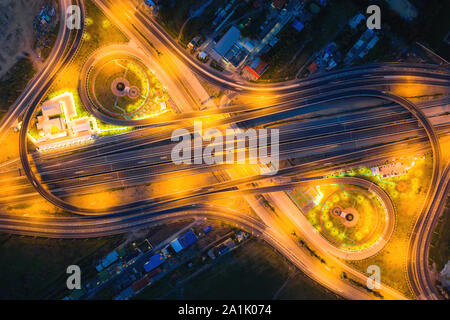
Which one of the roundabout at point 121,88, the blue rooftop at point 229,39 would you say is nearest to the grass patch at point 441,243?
the blue rooftop at point 229,39

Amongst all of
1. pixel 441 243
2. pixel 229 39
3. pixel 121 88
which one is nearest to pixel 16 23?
pixel 121 88

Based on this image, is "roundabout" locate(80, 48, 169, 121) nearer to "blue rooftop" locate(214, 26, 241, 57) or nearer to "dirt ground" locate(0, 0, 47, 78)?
"dirt ground" locate(0, 0, 47, 78)

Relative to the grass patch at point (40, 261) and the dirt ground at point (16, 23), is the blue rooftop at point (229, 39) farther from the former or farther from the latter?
the grass patch at point (40, 261)

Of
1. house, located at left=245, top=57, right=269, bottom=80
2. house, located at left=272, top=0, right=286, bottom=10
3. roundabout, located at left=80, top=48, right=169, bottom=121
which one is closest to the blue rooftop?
house, located at left=245, top=57, right=269, bottom=80

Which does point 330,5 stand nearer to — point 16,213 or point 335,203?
point 335,203

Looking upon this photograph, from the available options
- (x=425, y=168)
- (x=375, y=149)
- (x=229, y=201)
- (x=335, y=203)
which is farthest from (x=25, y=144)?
(x=425, y=168)

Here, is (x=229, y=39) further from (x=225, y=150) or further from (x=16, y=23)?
(x=16, y=23)

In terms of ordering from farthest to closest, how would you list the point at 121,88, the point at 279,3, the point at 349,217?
the point at 121,88 < the point at 349,217 < the point at 279,3
